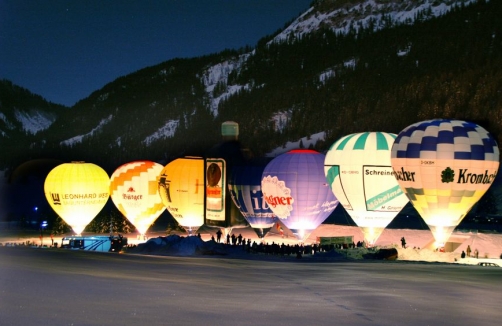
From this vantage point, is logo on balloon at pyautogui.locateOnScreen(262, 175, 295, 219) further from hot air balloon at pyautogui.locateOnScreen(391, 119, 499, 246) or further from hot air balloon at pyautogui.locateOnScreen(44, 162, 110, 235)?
hot air balloon at pyautogui.locateOnScreen(44, 162, 110, 235)

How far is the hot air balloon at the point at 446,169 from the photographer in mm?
30453

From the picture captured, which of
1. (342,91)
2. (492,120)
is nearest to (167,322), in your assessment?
(492,120)

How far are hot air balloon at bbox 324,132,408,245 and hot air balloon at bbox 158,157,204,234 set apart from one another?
29.2ft

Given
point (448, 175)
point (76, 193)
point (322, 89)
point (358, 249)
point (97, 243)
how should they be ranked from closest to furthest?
point (358, 249) < point (448, 175) < point (97, 243) < point (76, 193) < point (322, 89)

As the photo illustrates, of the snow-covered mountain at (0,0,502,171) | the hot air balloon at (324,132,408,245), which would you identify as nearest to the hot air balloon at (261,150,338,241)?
the hot air balloon at (324,132,408,245)

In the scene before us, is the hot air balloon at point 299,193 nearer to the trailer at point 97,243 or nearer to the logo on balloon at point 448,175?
the logo on balloon at point 448,175

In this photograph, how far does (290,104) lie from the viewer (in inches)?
5536

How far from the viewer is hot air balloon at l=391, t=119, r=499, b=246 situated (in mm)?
30453

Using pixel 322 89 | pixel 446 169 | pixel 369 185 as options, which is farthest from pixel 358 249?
pixel 322 89

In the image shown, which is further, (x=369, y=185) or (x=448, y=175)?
(x=369, y=185)

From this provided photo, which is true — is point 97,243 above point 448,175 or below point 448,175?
below

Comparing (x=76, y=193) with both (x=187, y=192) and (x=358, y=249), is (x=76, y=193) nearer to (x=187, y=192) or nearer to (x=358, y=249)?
(x=187, y=192)

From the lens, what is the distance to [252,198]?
39.4 metres

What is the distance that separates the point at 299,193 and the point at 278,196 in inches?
42.0
